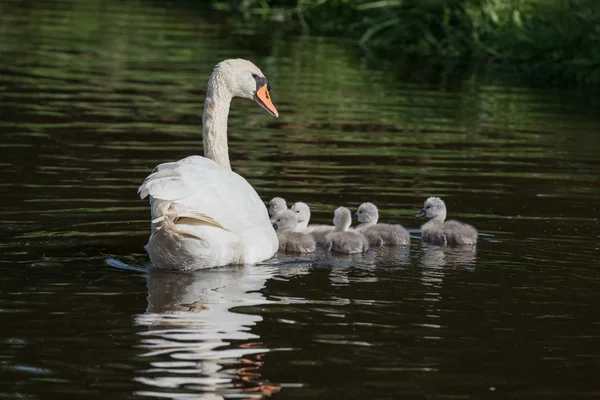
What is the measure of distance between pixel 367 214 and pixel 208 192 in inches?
87.5

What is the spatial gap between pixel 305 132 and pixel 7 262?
24.7ft

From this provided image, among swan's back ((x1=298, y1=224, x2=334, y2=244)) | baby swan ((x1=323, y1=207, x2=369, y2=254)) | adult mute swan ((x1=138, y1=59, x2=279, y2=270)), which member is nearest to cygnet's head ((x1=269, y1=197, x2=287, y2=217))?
swan's back ((x1=298, y1=224, x2=334, y2=244))

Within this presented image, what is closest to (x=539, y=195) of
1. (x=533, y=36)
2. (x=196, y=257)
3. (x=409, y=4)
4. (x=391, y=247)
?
(x=391, y=247)

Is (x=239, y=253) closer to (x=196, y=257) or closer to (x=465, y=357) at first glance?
(x=196, y=257)

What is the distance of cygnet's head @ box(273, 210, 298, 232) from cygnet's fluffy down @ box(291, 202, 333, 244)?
0.19 feet

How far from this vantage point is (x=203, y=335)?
23.6ft

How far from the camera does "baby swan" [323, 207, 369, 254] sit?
9859 millimetres

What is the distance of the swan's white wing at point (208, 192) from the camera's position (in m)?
8.20

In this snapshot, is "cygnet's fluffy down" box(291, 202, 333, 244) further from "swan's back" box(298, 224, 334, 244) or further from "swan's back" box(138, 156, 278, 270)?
"swan's back" box(138, 156, 278, 270)

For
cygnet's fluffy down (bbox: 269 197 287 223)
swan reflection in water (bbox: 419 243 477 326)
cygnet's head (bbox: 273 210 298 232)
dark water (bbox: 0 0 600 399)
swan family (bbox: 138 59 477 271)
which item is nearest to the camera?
dark water (bbox: 0 0 600 399)

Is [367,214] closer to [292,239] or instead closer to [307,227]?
[307,227]

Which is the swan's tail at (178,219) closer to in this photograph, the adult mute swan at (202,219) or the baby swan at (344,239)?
the adult mute swan at (202,219)

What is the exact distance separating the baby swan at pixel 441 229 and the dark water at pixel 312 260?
9.1 inches

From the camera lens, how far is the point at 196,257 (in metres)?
8.65
